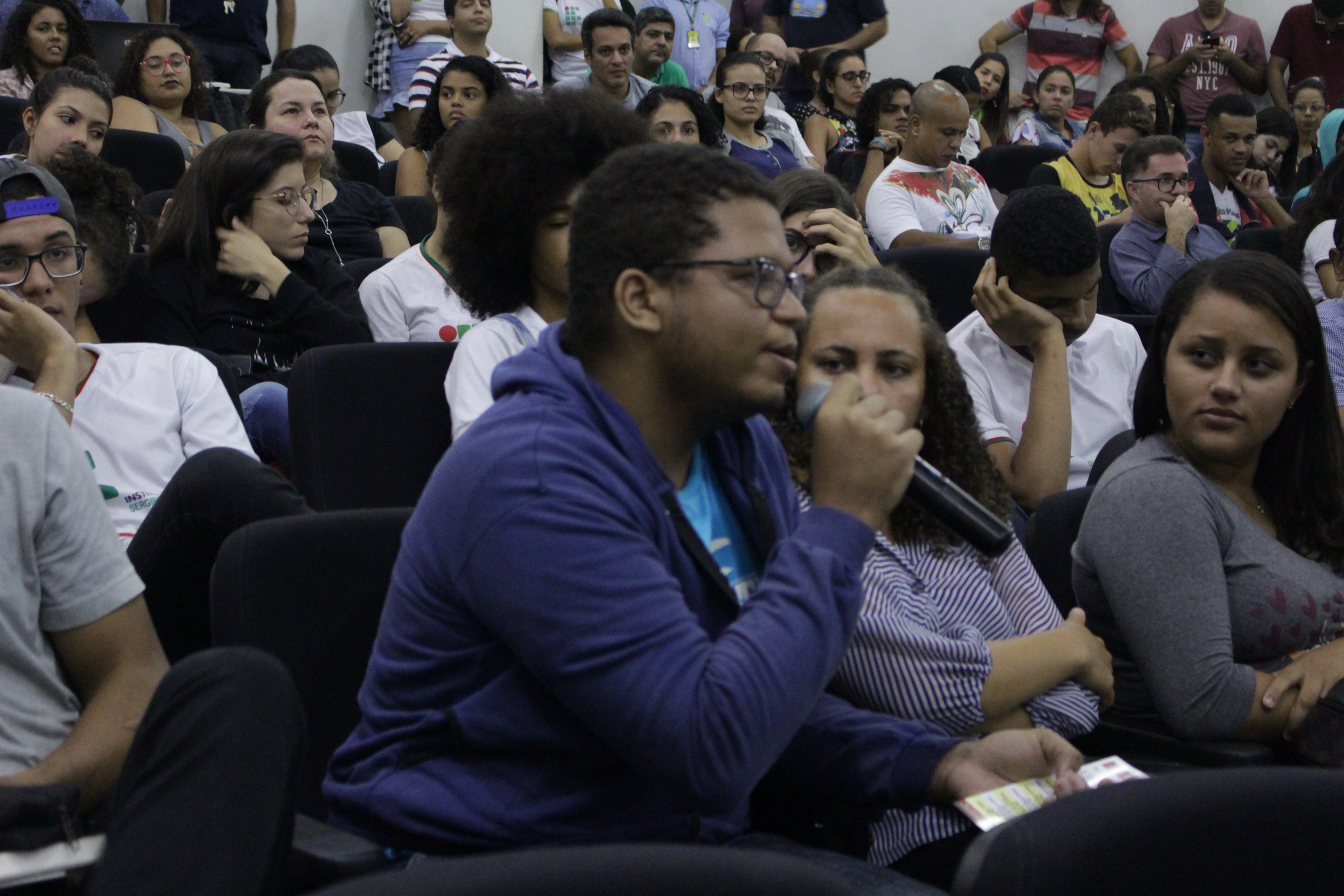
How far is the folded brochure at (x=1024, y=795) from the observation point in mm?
1303

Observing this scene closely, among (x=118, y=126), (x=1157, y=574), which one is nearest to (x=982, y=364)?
(x=1157, y=574)

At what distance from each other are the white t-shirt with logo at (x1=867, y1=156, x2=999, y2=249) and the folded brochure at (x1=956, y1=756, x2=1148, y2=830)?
11.1 feet

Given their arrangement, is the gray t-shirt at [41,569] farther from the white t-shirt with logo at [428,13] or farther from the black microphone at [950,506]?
the white t-shirt with logo at [428,13]

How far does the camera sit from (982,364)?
8.95 feet

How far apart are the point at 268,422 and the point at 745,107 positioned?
3.33 meters

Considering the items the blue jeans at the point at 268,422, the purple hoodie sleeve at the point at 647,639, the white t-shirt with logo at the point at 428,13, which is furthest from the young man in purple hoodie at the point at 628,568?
the white t-shirt with logo at the point at 428,13

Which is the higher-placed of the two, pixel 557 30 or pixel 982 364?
pixel 557 30

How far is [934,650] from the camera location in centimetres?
152

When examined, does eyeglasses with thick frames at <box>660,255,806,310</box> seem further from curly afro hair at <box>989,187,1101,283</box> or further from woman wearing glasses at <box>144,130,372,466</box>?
woman wearing glasses at <box>144,130,372,466</box>

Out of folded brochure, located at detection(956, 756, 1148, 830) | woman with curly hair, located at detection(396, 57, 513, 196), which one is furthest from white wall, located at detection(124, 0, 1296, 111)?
folded brochure, located at detection(956, 756, 1148, 830)

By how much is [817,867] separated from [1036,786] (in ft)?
2.11

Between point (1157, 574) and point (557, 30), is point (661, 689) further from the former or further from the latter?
point (557, 30)

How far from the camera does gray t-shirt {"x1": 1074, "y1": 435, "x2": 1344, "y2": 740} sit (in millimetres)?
1688

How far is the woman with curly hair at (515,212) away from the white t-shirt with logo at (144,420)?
41cm
